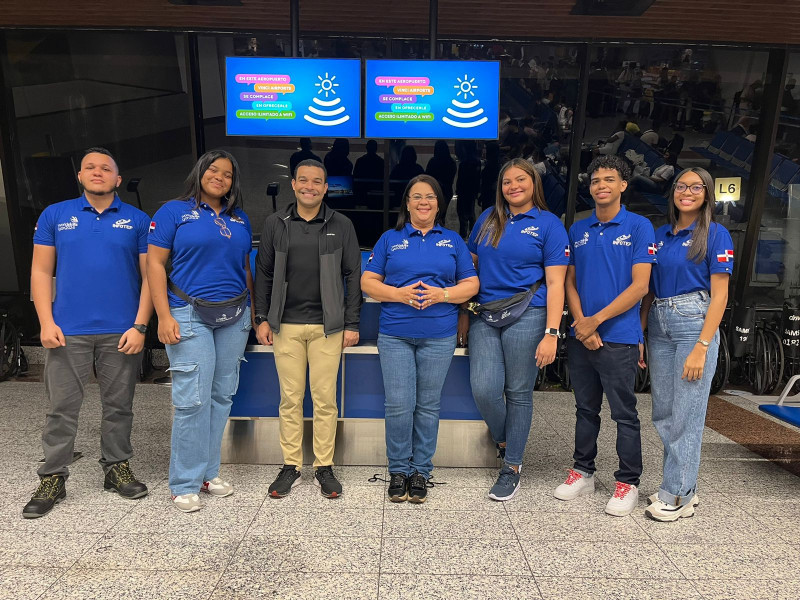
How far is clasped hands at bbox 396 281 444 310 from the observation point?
302 cm

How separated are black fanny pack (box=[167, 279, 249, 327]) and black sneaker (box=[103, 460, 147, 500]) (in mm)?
963

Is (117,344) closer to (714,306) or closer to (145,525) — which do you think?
(145,525)

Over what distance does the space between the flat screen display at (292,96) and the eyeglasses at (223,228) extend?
77.6 inches

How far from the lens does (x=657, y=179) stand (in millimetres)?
5992

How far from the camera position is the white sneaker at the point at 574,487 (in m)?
3.22

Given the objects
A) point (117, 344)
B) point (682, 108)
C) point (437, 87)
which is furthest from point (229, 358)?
point (682, 108)

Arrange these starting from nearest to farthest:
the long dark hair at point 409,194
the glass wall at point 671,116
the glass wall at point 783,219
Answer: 1. the long dark hair at point 409,194
2. the glass wall at point 671,116
3. the glass wall at point 783,219

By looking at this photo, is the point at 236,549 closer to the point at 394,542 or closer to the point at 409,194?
the point at 394,542

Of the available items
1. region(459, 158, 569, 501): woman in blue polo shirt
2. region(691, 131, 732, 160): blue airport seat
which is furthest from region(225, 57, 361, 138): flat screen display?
region(691, 131, 732, 160): blue airport seat

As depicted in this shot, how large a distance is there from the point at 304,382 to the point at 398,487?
0.73 m

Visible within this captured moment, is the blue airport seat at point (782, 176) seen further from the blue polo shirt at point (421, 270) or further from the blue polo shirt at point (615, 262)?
the blue polo shirt at point (421, 270)

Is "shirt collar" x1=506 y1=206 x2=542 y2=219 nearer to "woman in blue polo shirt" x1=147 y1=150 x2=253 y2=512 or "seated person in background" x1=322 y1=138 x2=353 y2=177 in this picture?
"woman in blue polo shirt" x1=147 y1=150 x2=253 y2=512

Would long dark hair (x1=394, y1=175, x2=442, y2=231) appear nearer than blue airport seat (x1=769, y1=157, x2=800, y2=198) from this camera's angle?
Yes

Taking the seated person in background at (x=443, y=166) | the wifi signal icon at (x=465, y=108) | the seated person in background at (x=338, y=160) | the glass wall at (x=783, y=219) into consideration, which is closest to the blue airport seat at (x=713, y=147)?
the glass wall at (x=783, y=219)
